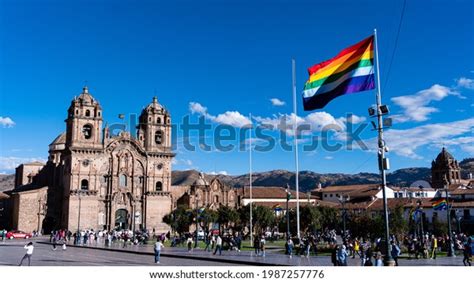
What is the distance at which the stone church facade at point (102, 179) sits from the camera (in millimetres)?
67375

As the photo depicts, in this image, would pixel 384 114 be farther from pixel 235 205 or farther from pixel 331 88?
pixel 235 205

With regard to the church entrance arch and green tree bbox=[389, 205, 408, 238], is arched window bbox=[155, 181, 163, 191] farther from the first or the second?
green tree bbox=[389, 205, 408, 238]

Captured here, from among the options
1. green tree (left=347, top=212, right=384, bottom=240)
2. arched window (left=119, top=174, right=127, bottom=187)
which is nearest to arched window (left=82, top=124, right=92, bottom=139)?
arched window (left=119, top=174, right=127, bottom=187)

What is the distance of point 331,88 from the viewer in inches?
734

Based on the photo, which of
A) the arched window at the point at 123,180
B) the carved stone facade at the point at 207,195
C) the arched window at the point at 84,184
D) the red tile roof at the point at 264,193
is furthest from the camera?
the red tile roof at the point at 264,193

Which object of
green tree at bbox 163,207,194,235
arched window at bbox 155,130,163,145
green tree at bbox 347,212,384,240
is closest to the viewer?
green tree at bbox 347,212,384,240

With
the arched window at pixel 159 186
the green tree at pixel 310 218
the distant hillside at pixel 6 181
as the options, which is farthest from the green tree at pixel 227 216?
the distant hillside at pixel 6 181

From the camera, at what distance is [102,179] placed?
233ft

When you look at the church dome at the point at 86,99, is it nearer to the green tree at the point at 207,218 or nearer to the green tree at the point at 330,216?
the green tree at the point at 207,218

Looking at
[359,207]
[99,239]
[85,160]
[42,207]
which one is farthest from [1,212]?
[359,207]

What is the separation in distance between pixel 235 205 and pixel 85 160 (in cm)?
2716

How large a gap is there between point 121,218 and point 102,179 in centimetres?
619

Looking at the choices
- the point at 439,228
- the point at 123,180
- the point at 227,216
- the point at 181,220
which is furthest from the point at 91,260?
the point at 123,180

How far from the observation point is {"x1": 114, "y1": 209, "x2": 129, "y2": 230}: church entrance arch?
2788 inches
